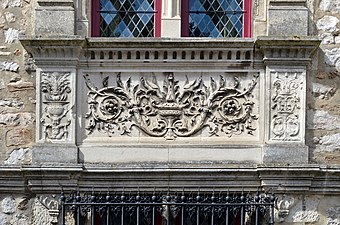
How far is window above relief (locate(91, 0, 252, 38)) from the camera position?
24.1 ft

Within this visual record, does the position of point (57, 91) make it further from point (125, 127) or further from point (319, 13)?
point (319, 13)

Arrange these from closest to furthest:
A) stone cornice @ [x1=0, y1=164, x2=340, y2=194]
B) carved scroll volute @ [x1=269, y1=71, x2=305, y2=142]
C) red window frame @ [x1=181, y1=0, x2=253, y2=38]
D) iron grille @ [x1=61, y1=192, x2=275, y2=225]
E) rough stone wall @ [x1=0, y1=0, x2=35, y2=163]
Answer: iron grille @ [x1=61, y1=192, x2=275, y2=225], stone cornice @ [x1=0, y1=164, x2=340, y2=194], carved scroll volute @ [x1=269, y1=71, x2=305, y2=142], rough stone wall @ [x1=0, y1=0, x2=35, y2=163], red window frame @ [x1=181, y1=0, x2=253, y2=38]

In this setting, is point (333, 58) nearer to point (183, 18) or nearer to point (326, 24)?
point (326, 24)

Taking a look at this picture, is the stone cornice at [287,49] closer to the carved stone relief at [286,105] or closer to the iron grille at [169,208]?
the carved stone relief at [286,105]

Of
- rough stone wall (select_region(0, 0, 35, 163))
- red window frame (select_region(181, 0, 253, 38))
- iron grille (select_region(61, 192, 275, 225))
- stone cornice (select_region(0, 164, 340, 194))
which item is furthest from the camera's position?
red window frame (select_region(181, 0, 253, 38))

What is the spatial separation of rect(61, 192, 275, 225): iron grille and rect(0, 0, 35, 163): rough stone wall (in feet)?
2.41

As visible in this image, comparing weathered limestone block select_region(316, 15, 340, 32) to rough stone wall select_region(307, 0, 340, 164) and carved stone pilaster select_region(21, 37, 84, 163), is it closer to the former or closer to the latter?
rough stone wall select_region(307, 0, 340, 164)

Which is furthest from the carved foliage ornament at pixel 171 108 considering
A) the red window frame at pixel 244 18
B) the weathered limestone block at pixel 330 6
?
the weathered limestone block at pixel 330 6

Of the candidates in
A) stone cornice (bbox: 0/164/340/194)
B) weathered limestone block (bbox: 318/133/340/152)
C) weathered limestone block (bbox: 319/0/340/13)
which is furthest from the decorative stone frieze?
weathered limestone block (bbox: 319/0/340/13)

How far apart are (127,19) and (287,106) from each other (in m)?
1.77

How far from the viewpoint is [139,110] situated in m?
7.09

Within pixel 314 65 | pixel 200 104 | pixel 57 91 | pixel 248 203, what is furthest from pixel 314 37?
pixel 57 91

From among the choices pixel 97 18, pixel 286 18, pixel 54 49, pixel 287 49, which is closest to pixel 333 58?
pixel 287 49

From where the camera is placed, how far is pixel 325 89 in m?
7.13
